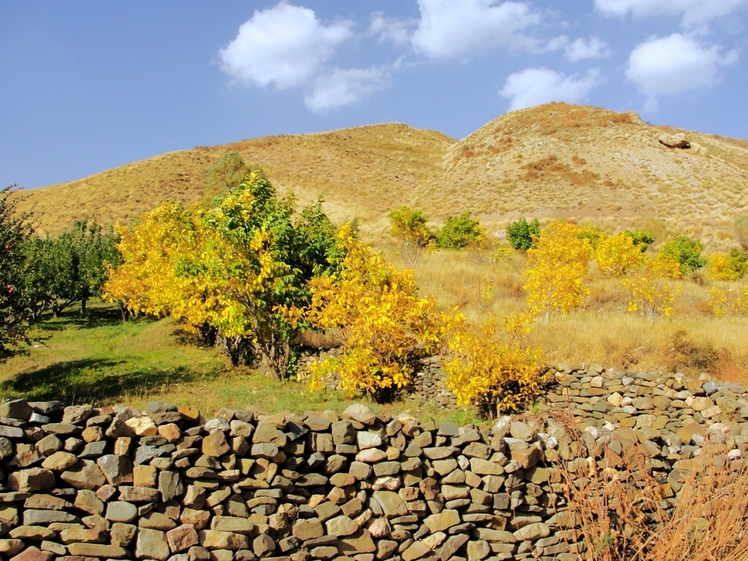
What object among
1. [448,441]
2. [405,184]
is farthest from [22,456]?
[405,184]

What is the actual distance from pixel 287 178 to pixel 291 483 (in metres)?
62.2

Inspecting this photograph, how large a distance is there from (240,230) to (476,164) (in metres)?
51.9

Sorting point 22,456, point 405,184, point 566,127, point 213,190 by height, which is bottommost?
point 22,456

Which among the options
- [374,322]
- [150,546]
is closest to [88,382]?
[374,322]

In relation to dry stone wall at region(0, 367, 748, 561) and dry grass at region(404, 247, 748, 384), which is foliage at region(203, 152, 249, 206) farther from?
dry stone wall at region(0, 367, 748, 561)

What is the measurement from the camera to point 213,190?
4119 cm

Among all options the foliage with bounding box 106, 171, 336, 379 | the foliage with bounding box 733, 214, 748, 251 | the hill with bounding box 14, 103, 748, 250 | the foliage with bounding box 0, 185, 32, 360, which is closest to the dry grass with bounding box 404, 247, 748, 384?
the foliage with bounding box 106, 171, 336, 379

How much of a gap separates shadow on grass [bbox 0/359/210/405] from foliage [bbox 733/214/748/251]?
32626 mm

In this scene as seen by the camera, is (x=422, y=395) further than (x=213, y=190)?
No

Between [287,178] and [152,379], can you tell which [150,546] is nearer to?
[152,379]

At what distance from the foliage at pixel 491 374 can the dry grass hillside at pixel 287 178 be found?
120 feet

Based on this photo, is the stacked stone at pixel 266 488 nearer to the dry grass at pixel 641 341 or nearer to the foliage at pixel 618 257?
the dry grass at pixel 641 341

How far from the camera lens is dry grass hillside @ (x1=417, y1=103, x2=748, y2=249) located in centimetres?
4203

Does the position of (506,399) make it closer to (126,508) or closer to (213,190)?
(126,508)
